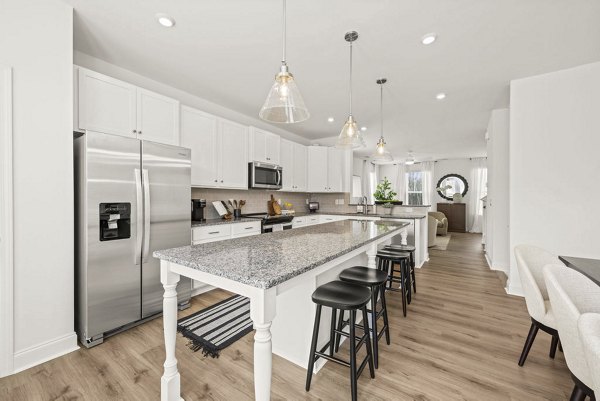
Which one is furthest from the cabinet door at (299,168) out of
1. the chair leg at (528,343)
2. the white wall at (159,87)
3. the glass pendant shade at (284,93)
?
the chair leg at (528,343)

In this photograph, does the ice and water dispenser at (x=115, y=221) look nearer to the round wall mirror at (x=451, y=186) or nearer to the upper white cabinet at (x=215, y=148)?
the upper white cabinet at (x=215, y=148)

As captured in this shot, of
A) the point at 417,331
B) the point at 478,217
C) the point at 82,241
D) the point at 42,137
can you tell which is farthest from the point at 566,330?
the point at 478,217

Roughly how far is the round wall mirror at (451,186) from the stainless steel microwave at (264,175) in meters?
7.67

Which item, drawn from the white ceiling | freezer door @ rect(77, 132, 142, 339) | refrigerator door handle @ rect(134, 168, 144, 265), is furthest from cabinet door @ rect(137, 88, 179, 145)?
refrigerator door handle @ rect(134, 168, 144, 265)

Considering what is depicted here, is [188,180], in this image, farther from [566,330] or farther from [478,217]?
[478,217]

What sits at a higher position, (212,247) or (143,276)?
(212,247)

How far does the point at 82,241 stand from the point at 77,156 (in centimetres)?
73

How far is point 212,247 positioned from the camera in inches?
62.1

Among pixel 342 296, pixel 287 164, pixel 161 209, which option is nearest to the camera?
pixel 342 296

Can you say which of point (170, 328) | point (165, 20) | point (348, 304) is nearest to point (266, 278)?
point (348, 304)

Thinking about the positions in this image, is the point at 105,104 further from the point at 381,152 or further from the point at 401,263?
the point at 401,263

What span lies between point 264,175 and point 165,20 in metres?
2.47

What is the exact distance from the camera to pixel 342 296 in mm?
1468

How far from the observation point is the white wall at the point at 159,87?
2.61 metres
